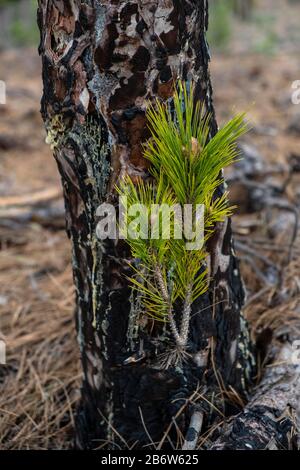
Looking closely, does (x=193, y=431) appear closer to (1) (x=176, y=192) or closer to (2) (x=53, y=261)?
(1) (x=176, y=192)

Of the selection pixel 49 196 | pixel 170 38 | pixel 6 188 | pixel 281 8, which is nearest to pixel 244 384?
pixel 170 38

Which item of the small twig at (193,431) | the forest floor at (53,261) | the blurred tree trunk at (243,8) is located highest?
the blurred tree trunk at (243,8)

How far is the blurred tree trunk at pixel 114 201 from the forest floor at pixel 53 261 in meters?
0.21

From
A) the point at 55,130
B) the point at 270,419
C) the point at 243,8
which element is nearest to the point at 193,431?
the point at 270,419

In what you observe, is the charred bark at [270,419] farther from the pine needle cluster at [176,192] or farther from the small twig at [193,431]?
the pine needle cluster at [176,192]

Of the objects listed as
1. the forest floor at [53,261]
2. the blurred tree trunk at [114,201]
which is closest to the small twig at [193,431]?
the blurred tree trunk at [114,201]

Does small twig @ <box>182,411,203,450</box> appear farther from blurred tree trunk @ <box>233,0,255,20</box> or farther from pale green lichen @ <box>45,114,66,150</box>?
blurred tree trunk @ <box>233,0,255,20</box>

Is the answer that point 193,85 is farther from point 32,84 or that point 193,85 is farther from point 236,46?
point 236,46

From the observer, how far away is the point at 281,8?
17.4 meters
